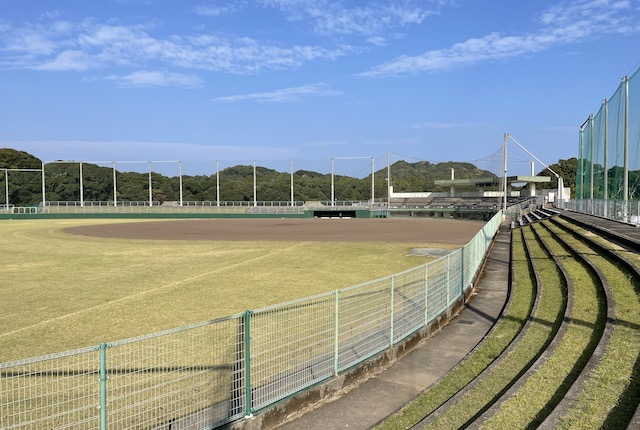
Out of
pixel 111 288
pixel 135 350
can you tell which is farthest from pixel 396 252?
pixel 135 350

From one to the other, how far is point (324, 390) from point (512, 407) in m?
2.51

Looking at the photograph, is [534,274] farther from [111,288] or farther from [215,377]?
[111,288]

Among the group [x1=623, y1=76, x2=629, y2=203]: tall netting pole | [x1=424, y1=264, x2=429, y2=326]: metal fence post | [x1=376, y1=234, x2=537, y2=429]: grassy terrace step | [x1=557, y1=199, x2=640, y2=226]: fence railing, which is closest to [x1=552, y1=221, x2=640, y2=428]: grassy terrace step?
[x1=376, y1=234, x2=537, y2=429]: grassy terrace step

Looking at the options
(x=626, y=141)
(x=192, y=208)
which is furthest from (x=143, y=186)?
(x=626, y=141)

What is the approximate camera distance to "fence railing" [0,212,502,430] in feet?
18.7

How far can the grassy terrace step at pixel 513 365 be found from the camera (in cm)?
616

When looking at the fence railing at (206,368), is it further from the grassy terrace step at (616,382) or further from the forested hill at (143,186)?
the forested hill at (143,186)

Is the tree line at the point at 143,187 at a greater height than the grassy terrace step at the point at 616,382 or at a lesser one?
greater

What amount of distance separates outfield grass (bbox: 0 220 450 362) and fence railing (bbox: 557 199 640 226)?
9308 mm

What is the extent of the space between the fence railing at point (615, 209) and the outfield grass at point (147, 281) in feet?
30.5

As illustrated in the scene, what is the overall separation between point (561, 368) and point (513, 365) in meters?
0.77

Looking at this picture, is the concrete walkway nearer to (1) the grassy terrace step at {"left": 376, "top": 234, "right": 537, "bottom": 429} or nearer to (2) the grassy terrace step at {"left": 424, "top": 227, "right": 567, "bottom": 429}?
(1) the grassy terrace step at {"left": 376, "top": 234, "right": 537, "bottom": 429}

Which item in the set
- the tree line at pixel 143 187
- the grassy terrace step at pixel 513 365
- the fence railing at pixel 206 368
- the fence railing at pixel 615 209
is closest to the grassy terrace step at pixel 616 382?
the grassy terrace step at pixel 513 365

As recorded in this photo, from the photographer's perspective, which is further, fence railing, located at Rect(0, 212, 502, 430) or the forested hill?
the forested hill
